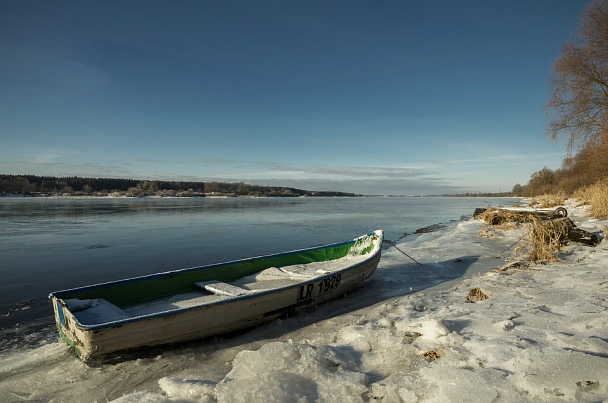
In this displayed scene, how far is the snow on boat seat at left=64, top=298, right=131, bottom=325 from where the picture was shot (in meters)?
4.68

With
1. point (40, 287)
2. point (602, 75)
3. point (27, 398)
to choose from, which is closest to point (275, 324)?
point (27, 398)

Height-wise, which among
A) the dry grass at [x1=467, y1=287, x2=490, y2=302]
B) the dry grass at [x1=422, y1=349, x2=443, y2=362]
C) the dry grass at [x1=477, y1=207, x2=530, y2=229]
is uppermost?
the dry grass at [x1=477, y1=207, x2=530, y2=229]

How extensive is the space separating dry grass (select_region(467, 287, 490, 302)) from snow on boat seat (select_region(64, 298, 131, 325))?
17.8 ft

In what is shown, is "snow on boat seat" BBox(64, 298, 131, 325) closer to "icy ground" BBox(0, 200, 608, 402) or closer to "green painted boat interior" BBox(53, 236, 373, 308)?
"green painted boat interior" BBox(53, 236, 373, 308)

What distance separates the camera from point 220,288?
6203 mm

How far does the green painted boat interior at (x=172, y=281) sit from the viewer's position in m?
5.34

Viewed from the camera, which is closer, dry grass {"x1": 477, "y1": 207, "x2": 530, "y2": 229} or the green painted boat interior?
the green painted boat interior

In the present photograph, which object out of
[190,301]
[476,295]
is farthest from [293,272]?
[476,295]

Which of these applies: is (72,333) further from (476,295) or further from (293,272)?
(476,295)

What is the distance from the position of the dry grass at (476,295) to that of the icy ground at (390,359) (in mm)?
63

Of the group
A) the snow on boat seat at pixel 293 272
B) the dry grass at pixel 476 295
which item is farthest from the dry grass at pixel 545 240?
the snow on boat seat at pixel 293 272

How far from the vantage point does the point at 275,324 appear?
552 centimetres

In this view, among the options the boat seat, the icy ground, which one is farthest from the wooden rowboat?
the icy ground

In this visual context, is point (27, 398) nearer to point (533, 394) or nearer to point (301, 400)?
point (301, 400)
